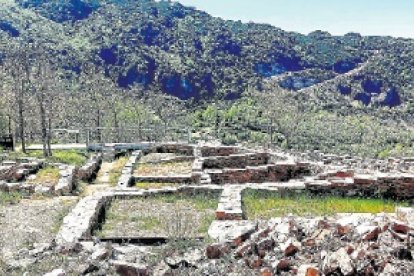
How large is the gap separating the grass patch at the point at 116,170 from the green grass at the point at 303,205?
644 cm

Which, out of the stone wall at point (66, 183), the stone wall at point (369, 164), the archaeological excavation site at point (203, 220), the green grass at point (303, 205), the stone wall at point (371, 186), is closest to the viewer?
the archaeological excavation site at point (203, 220)

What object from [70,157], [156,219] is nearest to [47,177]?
[70,157]

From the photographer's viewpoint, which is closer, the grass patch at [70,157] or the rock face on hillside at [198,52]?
the grass patch at [70,157]

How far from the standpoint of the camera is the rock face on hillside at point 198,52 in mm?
132725

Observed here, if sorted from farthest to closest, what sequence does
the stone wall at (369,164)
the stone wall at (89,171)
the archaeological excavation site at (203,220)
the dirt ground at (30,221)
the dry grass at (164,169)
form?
the stone wall at (369,164)
the dry grass at (164,169)
the stone wall at (89,171)
the dirt ground at (30,221)
the archaeological excavation site at (203,220)

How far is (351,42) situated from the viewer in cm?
19800

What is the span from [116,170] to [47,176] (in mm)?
3410

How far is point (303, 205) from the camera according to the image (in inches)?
618

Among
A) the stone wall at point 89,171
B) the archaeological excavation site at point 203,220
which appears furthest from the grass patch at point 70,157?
the archaeological excavation site at point 203,220

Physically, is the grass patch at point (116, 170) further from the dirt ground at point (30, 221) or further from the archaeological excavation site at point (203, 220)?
the dirt ground at point (30, 221)

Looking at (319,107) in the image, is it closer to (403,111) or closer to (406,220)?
(403,111)

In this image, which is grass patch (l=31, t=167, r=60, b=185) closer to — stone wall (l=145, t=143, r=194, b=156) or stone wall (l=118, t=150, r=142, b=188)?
stone wall (l=118, t=150, r=142, b=188)

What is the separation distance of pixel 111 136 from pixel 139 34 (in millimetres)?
116438

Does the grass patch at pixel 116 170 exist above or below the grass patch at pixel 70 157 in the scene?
below
